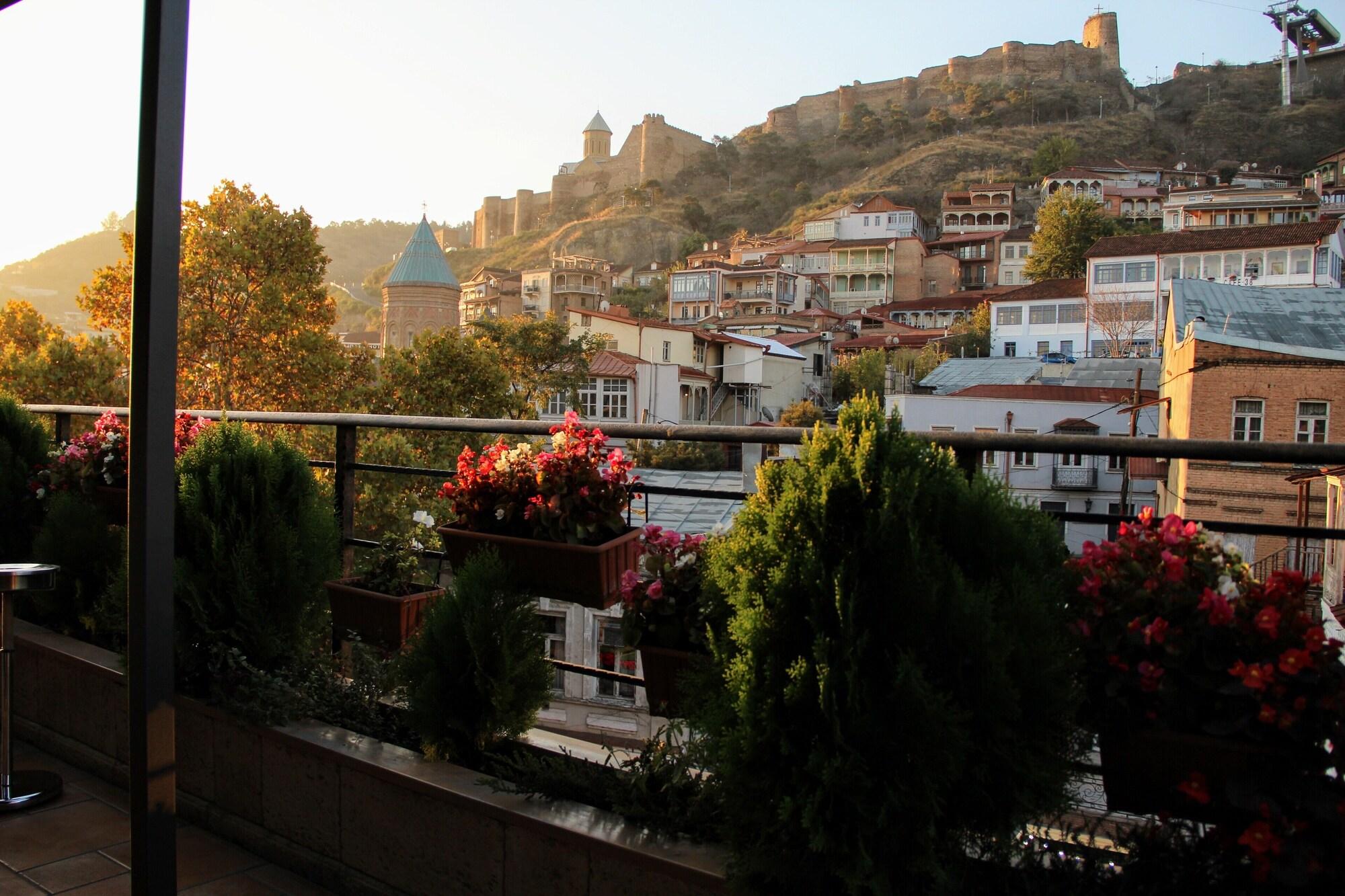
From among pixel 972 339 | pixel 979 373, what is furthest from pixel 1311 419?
pixel 972 339

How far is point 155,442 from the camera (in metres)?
1.67

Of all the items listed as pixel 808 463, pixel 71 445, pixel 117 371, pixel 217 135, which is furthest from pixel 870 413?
pixel 117 371

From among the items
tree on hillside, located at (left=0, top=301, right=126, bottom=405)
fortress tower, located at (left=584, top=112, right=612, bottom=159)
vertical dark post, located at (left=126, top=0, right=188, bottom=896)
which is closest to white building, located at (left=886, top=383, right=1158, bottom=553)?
tree on hillside, located at (left=0, top=301, right=126, bottom=405)

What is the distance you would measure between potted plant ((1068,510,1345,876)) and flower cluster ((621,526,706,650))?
738 millimetres

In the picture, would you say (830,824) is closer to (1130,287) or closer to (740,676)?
(740,676)

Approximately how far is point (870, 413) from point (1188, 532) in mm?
549

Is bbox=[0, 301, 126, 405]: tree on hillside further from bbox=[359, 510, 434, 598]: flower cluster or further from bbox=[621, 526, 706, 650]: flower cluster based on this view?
bbox=[621, 526, 706, 650]: flower cluster

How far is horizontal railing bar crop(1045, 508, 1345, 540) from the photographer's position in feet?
5.74

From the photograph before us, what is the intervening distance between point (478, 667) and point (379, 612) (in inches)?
22.4

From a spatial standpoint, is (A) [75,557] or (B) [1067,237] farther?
(B) [1067,237]

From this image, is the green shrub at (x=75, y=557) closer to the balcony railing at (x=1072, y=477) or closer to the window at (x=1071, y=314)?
the balcony railing at (x=1072, y=477)

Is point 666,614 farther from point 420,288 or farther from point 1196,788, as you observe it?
point 420,288

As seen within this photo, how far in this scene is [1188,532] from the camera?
1.64m

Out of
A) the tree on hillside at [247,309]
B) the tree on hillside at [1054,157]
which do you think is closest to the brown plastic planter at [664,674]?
the tree on hillside at [247,309]
